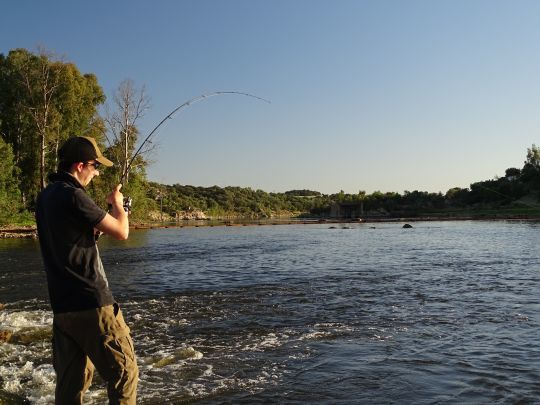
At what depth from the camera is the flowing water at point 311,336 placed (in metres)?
6.27

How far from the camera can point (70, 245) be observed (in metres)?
3.79

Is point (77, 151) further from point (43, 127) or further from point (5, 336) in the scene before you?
point (43, 127)

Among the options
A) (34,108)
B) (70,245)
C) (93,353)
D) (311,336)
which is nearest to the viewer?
(70,245)

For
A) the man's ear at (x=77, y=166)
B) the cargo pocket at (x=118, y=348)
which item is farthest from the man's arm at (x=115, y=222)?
the cargo pocket at (x=118, y=348)

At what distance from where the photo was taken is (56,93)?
159ft

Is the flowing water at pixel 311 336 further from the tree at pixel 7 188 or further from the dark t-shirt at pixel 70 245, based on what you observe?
the tree at pixel 7 188

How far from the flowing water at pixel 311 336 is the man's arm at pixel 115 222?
3.08 meters

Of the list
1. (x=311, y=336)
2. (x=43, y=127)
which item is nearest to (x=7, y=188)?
(x=43, y=127)

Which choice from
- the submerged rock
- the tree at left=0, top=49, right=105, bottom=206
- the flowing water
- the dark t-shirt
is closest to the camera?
the dark t-shirt

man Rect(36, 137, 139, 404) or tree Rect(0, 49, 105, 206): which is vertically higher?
tree Rect(0, 49, 105, 206)

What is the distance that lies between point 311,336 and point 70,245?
6.19 meters

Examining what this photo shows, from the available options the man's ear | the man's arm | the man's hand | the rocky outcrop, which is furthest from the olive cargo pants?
the rocky outcrop

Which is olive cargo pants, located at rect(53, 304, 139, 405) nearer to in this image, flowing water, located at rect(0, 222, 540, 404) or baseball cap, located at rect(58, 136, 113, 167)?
baseball cap, located at rect(58, 136, 113, 167)

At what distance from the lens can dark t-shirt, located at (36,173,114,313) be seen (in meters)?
3.73
